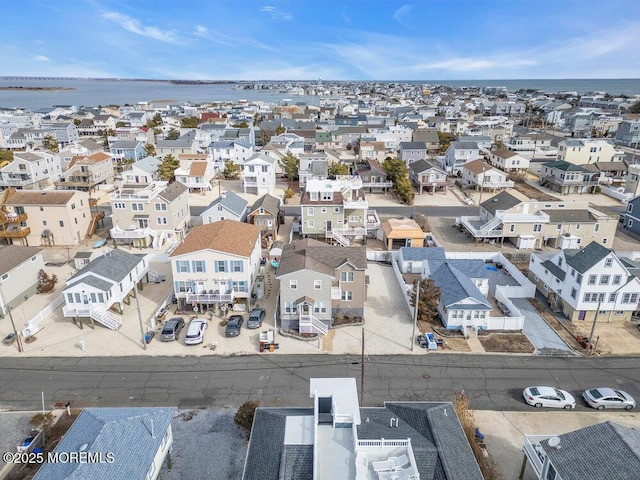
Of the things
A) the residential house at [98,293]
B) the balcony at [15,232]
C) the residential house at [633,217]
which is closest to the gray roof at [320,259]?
the residential house at [98,293]

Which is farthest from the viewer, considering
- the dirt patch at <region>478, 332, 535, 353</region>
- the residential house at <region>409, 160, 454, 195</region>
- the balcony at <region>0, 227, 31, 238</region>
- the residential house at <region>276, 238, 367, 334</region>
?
the residential house at <region>409, 160, 454, 195</region>

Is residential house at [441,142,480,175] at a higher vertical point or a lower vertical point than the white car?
higher

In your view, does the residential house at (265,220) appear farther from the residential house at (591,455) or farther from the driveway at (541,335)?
the residential house at (591,455)

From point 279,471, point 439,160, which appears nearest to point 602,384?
point 279,471

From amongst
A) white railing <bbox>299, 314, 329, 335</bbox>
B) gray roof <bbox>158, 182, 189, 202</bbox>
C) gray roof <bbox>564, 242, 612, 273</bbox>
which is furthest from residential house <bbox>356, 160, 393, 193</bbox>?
white railing <bbox>299, 314, 329, 335</bbox>

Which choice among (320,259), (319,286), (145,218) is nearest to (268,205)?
(145,218)

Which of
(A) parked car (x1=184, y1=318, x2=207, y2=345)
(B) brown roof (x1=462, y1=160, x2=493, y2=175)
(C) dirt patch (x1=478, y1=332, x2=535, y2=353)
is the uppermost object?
(B) brown roof (x1=462, y1=160, x2=493, y2=175)

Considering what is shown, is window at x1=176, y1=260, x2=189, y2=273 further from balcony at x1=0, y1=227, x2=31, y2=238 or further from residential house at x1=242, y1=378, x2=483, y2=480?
balcony at x1=0, y1=227, x2=31, y2=238
